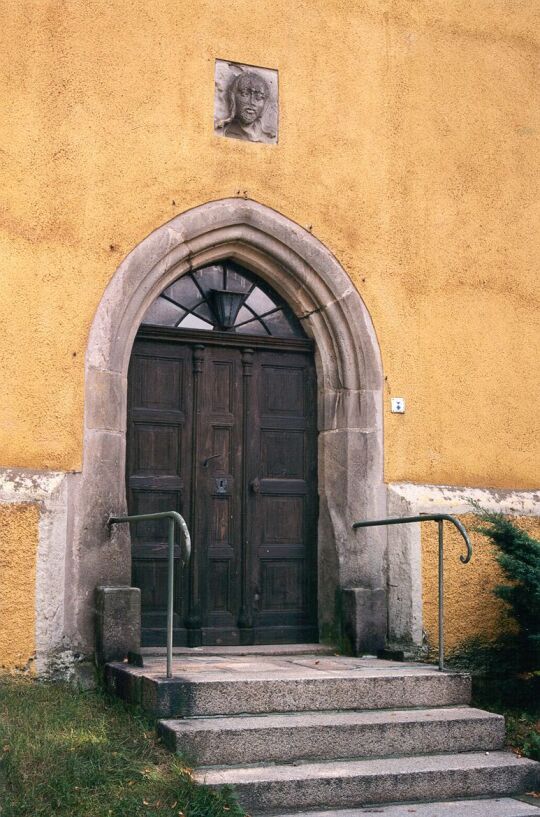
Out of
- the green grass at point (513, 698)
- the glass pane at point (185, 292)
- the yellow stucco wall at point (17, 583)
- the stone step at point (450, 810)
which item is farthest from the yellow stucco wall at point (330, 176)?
the stone step at point (450, 810)

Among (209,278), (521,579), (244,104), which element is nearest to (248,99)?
(244,104)

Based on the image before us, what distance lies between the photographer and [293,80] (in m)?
7.90

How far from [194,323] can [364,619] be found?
243 centimetres

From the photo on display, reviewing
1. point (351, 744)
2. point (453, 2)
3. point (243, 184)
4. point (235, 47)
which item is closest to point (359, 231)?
point (243, 184)

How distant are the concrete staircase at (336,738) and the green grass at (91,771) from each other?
0.55 feet

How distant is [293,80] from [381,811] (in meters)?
5.16

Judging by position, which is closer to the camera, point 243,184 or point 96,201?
point 96,201

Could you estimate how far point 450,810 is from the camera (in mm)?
5348

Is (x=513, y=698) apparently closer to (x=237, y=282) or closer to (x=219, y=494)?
(x=219, y=494)

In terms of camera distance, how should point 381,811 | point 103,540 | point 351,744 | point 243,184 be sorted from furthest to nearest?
point 243,184 < point 103,540 < point 351,744 < point 381,811

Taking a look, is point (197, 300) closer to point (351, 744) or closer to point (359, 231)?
point (359, 231)

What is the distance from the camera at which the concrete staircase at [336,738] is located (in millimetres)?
5297

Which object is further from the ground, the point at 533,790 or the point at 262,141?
the point at 262,141

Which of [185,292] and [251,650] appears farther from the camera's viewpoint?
[185,292]
